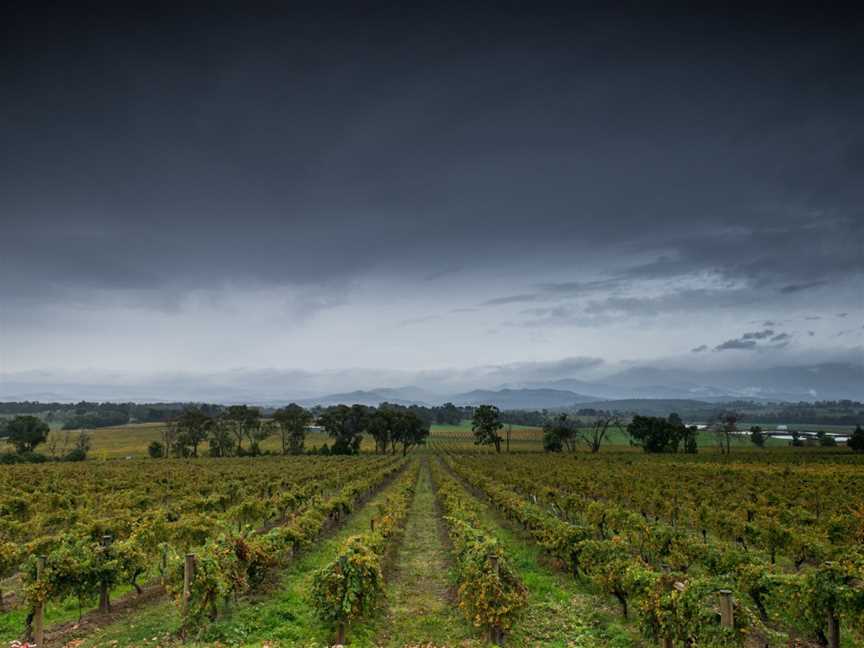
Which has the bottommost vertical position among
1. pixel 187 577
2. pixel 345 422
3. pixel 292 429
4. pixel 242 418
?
pixel 292 429

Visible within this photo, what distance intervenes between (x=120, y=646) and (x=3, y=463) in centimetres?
10064

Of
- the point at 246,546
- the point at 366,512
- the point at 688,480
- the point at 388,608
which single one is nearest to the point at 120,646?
the point at 246,546

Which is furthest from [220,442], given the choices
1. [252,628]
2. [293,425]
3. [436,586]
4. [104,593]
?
[252,628]

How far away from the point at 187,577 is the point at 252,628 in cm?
248

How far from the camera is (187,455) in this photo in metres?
101

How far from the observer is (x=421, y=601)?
16.4 metres

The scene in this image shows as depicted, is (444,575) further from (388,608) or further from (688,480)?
(688,480)

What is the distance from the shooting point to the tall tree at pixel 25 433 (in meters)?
97.0

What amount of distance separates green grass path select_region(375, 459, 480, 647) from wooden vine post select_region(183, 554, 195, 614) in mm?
5503

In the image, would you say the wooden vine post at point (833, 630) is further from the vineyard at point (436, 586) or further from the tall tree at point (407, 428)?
the tall tree at point (407, 428)

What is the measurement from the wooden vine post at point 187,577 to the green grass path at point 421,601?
18.1 ft

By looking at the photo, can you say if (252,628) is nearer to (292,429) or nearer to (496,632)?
(496,632)

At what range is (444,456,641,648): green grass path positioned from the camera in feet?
42.4

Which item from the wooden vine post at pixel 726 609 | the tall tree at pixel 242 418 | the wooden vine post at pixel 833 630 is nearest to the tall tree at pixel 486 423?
the tall tree at pixel 242 418
